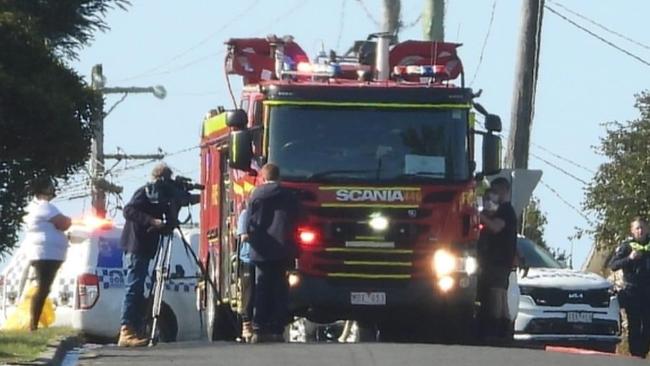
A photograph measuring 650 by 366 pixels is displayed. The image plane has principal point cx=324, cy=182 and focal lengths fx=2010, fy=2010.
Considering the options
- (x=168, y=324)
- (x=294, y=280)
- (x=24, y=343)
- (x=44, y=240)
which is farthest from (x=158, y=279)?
(x=168, y=324)

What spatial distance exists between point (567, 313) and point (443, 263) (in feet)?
15.7

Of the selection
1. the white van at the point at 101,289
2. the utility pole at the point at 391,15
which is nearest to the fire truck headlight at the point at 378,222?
the white van at the point at 101,289

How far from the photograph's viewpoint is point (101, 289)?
84.7ft

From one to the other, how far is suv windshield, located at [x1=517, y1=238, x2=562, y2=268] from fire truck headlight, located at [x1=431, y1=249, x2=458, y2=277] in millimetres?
5887

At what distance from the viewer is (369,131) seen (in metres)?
20.8

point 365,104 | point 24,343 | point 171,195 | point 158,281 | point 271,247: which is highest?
point 365,104

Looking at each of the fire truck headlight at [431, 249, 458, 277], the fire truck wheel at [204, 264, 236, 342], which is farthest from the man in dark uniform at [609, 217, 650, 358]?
the fire truck wheel at [204, 264, 236, 342]

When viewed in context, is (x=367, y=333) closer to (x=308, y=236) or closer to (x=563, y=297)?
(x=308, y=236)

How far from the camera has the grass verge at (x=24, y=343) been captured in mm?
16984

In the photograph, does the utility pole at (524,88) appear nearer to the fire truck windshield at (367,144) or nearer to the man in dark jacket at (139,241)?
the fire truck windshield at (367,144)

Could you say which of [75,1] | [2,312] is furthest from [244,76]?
[2,312]

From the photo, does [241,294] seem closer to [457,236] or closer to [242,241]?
[242,241]

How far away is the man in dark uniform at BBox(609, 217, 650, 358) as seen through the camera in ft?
77.5

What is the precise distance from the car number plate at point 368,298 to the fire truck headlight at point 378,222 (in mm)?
676
